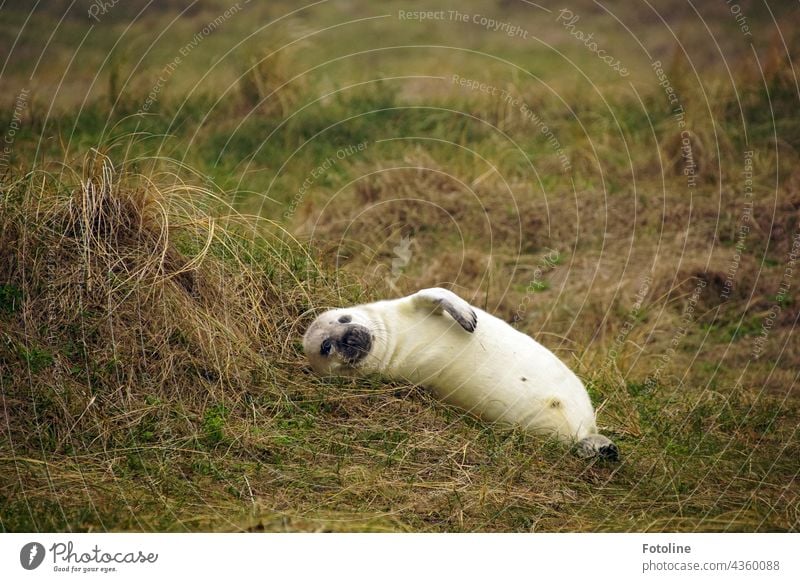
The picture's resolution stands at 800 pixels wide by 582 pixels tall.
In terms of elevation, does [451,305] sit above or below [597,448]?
above

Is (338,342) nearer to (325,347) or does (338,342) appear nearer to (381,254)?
(325,347)

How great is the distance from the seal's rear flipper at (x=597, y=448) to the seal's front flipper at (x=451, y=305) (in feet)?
3.27

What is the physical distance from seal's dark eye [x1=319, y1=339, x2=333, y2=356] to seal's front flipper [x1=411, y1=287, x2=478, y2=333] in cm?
62

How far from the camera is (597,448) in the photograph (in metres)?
6.15

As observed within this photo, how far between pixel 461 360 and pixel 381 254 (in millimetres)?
4285

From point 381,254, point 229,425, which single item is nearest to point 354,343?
point 229,425
